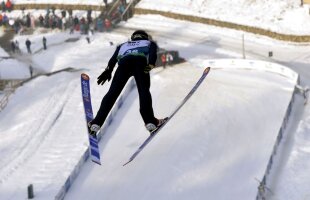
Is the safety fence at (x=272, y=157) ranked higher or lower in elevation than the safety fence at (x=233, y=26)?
higher

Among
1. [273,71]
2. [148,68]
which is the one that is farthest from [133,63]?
[273,71]

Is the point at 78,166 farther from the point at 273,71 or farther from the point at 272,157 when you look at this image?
the point at 273,71

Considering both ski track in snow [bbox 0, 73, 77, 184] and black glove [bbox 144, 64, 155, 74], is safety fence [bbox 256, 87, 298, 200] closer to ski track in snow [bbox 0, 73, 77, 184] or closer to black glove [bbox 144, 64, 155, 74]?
black glove [bbox 144, 64, 155, 74]

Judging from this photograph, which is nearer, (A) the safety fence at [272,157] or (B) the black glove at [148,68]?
(B) the black glove at [148,68]

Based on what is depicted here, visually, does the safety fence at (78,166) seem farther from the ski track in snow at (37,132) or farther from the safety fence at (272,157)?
the safety fence at (272,157)

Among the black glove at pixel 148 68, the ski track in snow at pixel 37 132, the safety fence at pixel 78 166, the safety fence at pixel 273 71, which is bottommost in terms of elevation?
the ski track in snow at pixel 37 132

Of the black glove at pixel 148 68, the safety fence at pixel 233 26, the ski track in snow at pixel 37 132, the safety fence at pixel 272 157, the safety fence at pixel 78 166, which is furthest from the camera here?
the safety fence at pixel 233 26

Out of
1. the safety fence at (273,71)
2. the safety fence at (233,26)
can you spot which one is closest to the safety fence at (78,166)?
the safety fence at (273,71)

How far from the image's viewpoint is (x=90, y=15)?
4150 cm

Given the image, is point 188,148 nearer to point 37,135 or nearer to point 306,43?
point 37,135

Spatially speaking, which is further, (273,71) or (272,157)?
(273,71)

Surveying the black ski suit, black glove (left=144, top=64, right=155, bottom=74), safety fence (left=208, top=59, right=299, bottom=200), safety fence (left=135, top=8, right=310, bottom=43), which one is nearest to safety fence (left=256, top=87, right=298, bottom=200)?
safety fence (left=208, top=59, right=299, bottom=200)

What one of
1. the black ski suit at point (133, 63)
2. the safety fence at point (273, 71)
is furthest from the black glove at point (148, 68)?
the safety fence at point (273, 71)

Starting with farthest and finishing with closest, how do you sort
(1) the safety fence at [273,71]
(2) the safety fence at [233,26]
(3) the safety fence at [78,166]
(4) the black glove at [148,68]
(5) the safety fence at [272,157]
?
(2) the safety fence at [233,26] < (1) the safety fence at [273,71] < (3) the safety fence at [78,166] < (5) the safety fence at [272,157] < (4) the black glove at [148,68]
